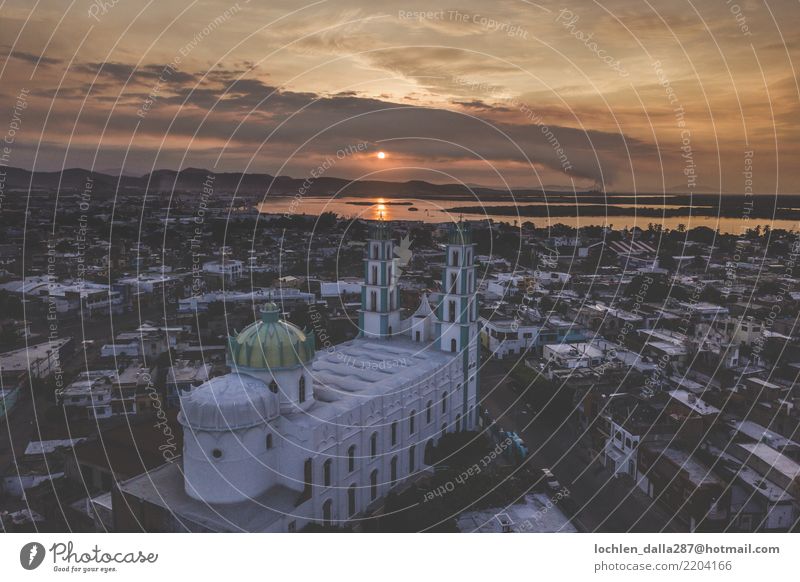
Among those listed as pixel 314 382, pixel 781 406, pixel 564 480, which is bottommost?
pixel 564 480

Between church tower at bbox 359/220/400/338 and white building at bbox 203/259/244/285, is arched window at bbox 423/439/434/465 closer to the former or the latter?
church tower at bbox 359/220/400/338

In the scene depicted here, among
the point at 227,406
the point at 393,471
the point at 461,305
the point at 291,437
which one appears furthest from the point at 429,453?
the point at 227,406

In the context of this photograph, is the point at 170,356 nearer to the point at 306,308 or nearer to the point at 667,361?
the point at 306,308

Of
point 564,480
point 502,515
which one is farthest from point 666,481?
point 502,515

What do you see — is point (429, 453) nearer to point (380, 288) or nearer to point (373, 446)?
point (373, 446)

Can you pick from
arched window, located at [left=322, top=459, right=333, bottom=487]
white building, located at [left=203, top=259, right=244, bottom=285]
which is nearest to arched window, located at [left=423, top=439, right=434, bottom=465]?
arched window, located at [left=322, top=459, right=333, bottom=487]
